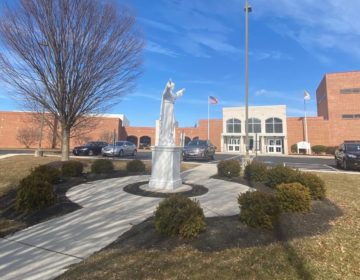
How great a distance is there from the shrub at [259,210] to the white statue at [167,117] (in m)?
4.48

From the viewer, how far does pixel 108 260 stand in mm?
4211

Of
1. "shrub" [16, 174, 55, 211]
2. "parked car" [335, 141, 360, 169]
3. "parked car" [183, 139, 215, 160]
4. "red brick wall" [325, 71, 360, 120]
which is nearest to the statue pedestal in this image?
"shrub" [16, 174, 55, 211]

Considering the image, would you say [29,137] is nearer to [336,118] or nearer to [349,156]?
[349,156]

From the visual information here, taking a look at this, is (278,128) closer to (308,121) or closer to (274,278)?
(308,121)

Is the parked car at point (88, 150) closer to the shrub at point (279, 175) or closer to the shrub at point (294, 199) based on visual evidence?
the shrub at point (279, 175)

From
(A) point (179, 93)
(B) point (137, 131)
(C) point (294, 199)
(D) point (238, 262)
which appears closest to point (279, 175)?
(C) point (294, 199)

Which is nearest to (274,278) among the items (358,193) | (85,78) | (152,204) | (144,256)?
(144,256)

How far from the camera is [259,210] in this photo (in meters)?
5.42

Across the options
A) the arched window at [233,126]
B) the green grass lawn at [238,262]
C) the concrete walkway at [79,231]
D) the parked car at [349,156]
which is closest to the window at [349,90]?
the arched window at [233,126]

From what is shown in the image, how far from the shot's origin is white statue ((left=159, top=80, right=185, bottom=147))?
32.2 ft

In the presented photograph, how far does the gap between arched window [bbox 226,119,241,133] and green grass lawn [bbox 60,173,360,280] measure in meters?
44.8

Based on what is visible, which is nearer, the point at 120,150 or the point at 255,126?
the point at 120,150

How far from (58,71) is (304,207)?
42.3ft

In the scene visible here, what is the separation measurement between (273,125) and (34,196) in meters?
43.9
